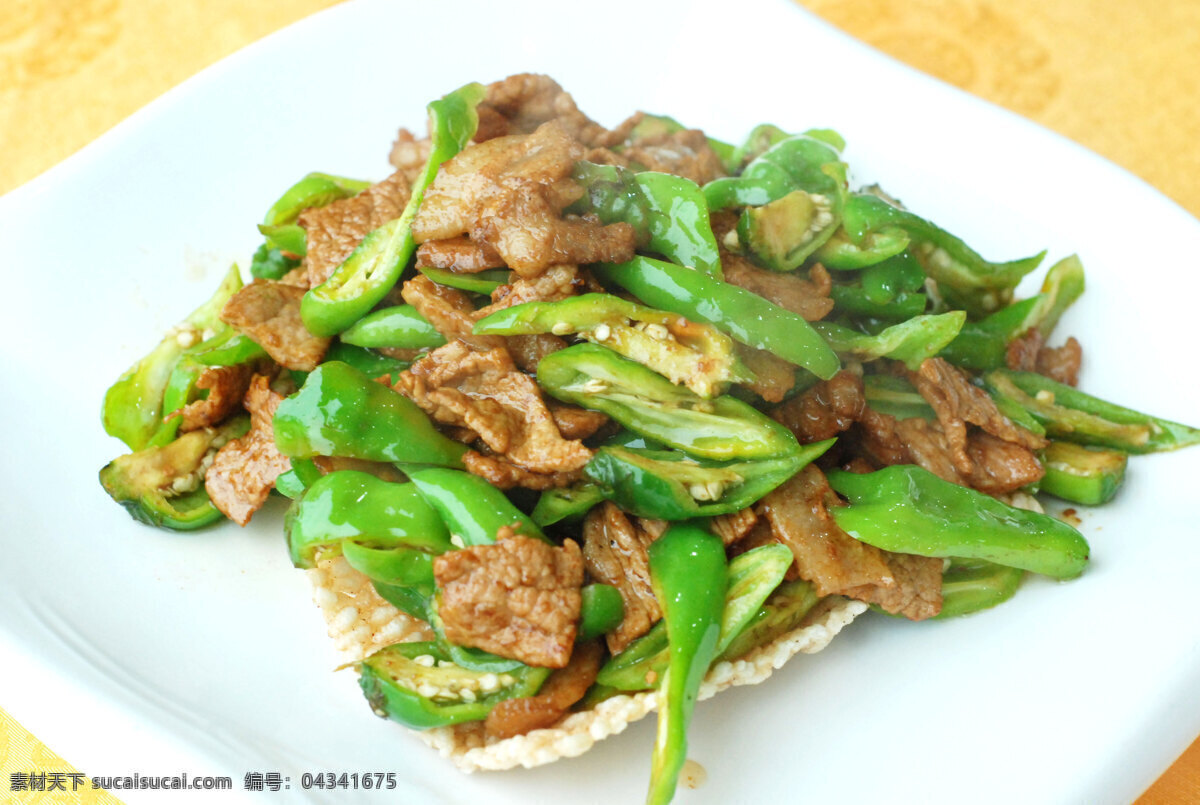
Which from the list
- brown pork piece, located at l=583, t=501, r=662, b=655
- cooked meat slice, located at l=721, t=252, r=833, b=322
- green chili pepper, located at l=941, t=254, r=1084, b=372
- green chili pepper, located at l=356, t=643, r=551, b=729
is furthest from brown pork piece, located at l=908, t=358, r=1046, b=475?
green chili pepper, located at l=356, t=643, r=551, b=729

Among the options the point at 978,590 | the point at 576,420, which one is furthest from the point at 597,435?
the point at 978,590

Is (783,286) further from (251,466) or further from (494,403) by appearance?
(251,466)

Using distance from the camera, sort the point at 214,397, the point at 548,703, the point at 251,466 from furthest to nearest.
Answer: the point at 214,397
the point at 251,466
the point at 548,703

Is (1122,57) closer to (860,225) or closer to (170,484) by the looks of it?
(860,225)

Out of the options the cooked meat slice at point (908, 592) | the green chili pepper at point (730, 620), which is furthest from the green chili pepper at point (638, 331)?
the cooked meat slice at point (908, 592)

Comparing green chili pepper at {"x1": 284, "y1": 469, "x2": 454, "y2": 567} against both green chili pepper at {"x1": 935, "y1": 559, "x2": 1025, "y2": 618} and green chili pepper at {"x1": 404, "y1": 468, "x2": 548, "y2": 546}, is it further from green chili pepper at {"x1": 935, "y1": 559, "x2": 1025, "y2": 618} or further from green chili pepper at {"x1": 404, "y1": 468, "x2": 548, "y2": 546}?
green chili pepper at {"x1": 935, "y1": 559, "x2": 1025, "y2": 618}

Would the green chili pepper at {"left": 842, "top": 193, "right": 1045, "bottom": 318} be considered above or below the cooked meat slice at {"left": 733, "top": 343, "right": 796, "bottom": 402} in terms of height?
above

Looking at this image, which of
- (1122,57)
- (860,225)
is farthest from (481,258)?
(1122,57)
